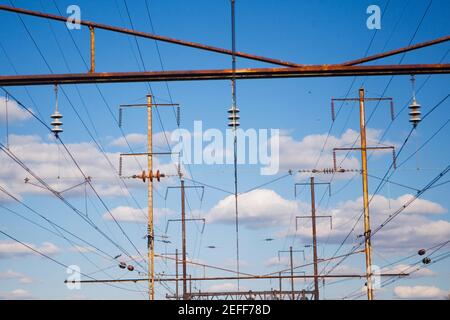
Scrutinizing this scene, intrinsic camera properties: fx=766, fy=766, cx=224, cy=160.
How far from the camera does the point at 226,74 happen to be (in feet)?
51.2

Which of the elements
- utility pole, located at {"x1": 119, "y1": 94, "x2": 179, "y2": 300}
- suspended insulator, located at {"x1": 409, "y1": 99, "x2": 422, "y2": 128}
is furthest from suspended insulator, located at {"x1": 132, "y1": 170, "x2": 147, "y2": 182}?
suspended insulator, located at {"x1": 409, "y1": 99, "x2": 422, "y2": 128}

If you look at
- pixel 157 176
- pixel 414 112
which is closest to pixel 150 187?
pixel 157 176

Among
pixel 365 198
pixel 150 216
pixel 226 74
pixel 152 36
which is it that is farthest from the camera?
pixel 150 216

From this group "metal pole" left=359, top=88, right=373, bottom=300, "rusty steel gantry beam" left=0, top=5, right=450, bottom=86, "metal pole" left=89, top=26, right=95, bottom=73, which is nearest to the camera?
→ "rusty steel gantry beam" left=0, top=5, right=450, bottom=86

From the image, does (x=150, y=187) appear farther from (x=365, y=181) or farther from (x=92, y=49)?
(x=92, y=49)

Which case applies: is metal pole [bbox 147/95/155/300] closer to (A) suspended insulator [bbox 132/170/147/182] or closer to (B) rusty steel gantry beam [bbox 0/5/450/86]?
(A) suspended insulator [bbox 132/170/147/182]

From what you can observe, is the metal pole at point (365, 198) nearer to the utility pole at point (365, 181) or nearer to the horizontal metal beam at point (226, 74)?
the utility pole at point (365, 181)

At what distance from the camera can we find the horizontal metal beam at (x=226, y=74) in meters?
15.7

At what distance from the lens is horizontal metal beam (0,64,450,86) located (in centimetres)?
1567

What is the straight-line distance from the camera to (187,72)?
52.0ft

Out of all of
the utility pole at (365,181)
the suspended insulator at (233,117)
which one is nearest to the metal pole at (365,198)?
the utility pole at (365,181)

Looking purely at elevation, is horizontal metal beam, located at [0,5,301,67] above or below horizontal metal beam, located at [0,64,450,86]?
above

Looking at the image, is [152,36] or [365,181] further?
[365,181]

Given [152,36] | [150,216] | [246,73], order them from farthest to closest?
[150,216]
[246,73]
[152,36]
